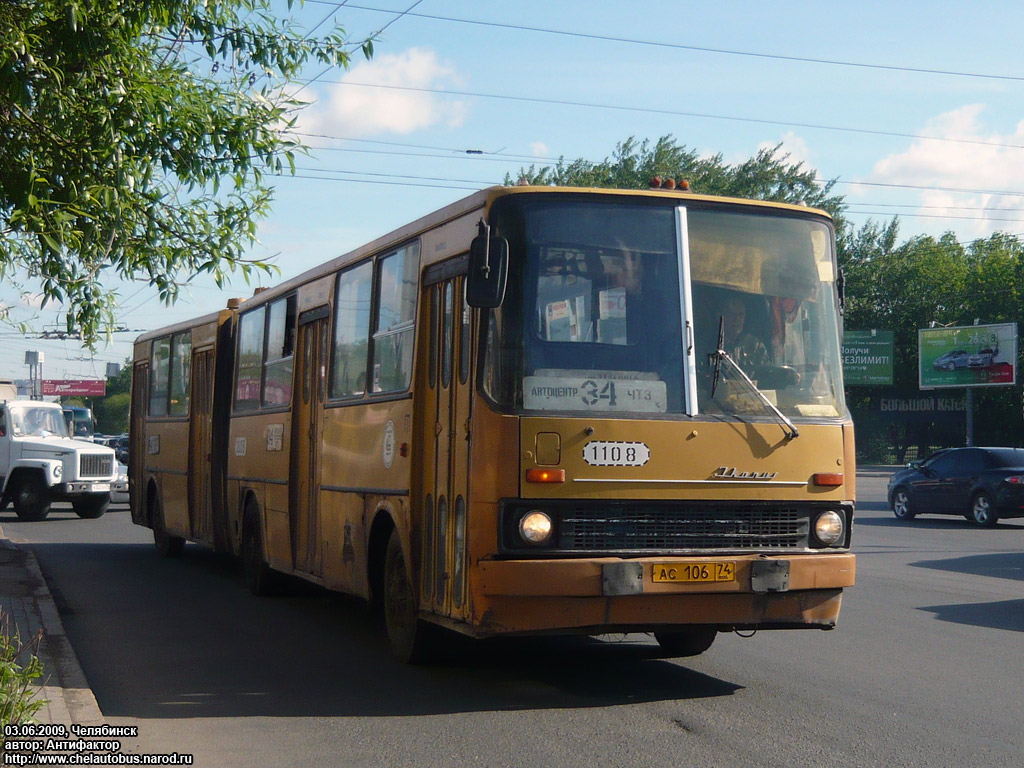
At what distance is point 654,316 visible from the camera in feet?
26.4

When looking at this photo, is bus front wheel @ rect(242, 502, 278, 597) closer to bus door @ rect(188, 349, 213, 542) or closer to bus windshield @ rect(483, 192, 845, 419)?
bus door @ rect(188, 349, 213, 542)

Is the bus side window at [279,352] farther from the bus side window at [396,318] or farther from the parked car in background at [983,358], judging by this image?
the parked car in background at [983,358]

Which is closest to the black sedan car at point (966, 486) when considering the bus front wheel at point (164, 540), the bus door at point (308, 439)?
the bus front wheel at point (164, 540)

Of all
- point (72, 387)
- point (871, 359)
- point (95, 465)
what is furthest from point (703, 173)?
point (72, 387)

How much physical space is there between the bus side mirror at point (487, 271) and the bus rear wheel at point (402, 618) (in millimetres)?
2111

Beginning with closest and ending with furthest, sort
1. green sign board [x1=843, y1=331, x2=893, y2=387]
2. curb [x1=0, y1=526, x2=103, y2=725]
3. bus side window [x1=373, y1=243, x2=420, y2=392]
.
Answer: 1. curb [x1=0, y1=526, x2=103, y2=725]
2. bus side window [x1=373, y1=243, x2=420, y2=392]
3. green sign board [x1=843, y1=331, x2=893, y2=387]

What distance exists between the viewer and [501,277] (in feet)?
25.4

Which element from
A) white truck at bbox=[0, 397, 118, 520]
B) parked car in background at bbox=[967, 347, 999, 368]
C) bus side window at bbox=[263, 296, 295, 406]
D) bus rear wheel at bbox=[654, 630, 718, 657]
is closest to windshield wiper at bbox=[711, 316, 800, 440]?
bus rear wheel at bbox=[654, 630, 718, 657]

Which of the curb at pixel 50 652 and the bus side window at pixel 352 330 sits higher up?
the bus side window at pixel 352 330

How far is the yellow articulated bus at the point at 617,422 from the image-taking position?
7.71m

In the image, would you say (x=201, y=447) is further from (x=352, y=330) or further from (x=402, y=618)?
(x=402, y=618)

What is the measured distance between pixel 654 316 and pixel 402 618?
111 inches

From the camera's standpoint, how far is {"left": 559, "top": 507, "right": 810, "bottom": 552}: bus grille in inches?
305

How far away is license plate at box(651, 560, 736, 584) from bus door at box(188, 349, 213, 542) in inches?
356
